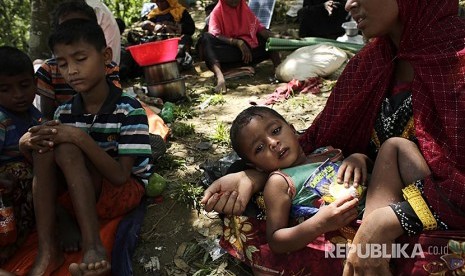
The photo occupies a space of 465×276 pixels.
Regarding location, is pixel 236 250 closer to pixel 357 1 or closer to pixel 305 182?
pixel 305 182

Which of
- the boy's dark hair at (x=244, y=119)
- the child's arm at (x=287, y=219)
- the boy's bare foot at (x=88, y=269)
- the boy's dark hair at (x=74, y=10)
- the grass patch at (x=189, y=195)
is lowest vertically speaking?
the grass patch at (x=189, y=195)

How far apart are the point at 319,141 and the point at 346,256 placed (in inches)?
28.4

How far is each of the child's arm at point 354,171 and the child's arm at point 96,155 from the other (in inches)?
44.1

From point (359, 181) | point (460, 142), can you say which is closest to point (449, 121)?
point (460, 142)

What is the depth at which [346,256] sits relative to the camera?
2059mm

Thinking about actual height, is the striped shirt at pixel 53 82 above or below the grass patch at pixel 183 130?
above

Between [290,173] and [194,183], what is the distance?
46.4 inches

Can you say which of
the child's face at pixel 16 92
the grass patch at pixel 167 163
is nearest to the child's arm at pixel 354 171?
the grass patch at pixel 167 163

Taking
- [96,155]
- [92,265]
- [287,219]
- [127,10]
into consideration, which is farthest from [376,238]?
[127,10]

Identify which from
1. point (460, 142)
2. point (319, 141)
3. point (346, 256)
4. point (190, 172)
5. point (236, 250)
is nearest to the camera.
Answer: point (460, 142)

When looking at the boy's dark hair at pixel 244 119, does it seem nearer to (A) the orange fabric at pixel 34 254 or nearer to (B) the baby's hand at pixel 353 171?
(B) the baby's hand at pixel 353 171

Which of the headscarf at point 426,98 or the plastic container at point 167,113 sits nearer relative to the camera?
the headscarf at point 426,98

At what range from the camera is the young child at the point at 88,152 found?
7.55ft

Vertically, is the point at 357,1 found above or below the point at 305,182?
above
